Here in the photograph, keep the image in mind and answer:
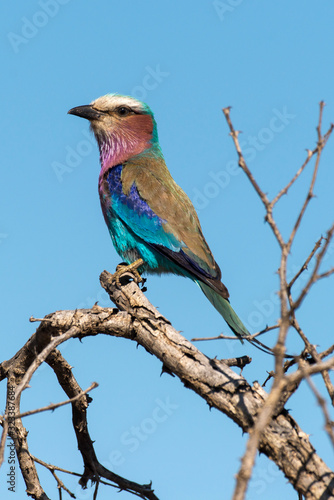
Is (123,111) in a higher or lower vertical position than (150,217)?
higher

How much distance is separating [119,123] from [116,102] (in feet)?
0.83

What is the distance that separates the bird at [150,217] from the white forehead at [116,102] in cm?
26

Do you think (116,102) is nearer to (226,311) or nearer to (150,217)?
(150,217)

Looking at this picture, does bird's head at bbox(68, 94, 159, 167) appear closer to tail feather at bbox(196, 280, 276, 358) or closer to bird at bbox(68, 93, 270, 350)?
bird at bbox(68, 93, 270, 350)

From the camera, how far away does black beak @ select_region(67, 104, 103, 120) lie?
267 inches

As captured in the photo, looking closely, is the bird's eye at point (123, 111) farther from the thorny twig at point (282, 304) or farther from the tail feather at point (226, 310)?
Result: the thorny twig at point (282, 304)

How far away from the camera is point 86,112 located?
6.80m

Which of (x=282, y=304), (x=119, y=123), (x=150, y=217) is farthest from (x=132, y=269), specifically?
(x=282, y=304)

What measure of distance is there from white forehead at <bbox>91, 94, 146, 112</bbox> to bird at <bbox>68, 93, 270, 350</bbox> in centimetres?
26

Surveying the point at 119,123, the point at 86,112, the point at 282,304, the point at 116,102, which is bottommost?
the point at 282,304

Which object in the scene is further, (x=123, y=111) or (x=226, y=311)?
(x=123, y=111)

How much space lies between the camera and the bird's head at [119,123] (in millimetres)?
6656

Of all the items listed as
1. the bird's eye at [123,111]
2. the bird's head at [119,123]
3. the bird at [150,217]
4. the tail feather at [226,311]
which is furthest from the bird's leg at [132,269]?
the bird's eye at [123,111]

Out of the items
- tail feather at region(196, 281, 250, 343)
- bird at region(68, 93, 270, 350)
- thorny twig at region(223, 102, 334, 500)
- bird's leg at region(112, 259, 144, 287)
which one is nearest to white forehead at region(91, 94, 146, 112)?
bird at region(68, 93, 270, 350)
